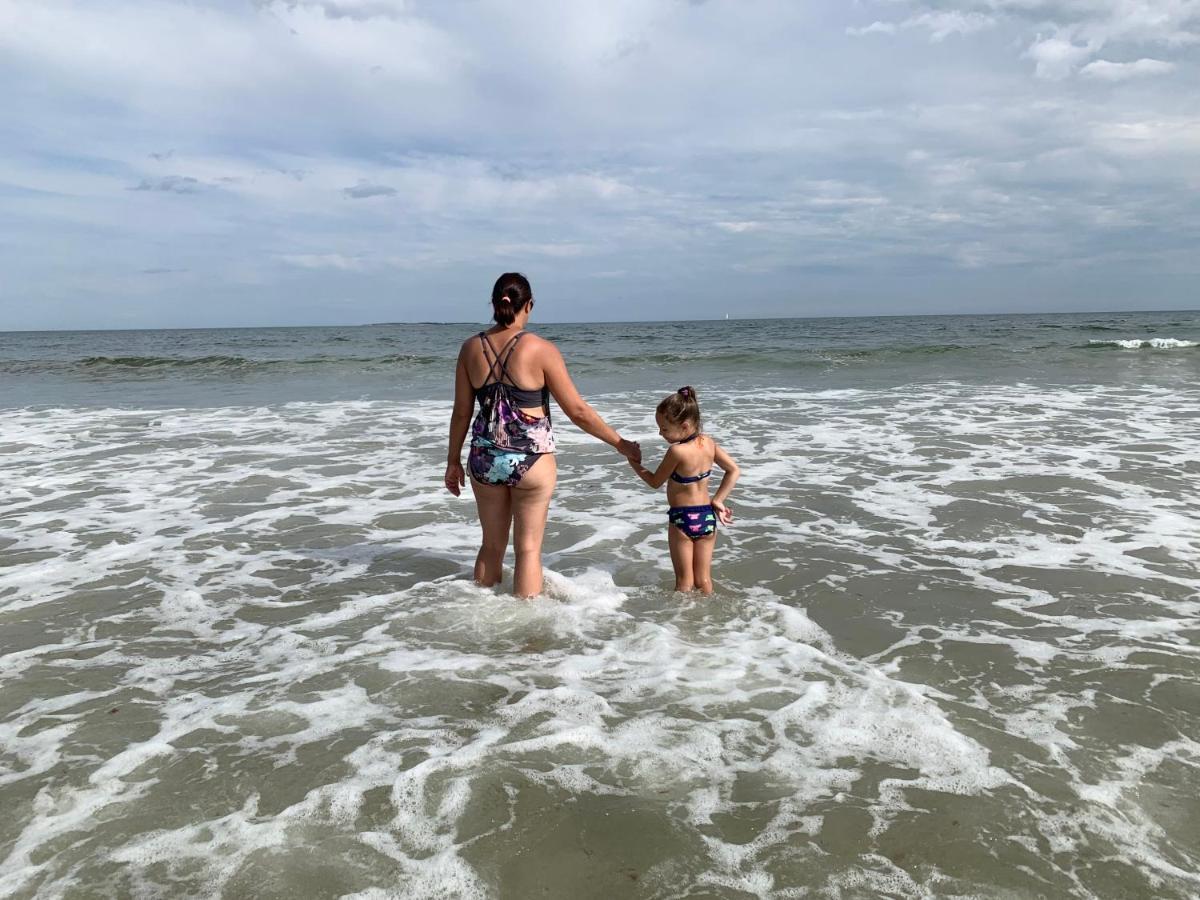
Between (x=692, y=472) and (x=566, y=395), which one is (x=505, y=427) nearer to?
(x=566, y=395)

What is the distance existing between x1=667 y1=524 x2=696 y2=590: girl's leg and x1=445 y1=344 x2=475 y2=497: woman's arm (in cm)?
128

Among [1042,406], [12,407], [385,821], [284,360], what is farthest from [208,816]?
[284,360]

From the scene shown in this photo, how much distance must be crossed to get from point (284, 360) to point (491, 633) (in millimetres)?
27264

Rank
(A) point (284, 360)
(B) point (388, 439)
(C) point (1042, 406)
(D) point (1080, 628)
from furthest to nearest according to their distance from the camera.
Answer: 1. (A) point (284, 360)
2. (C) point (1042, 406)
3. (B) point (388, 439)
4. (D) point (1080, 628)

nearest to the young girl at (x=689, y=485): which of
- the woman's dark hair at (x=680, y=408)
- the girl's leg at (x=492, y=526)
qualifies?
the woman's dark hair at (x=680, y=408)

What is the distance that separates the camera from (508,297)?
4.15 metres

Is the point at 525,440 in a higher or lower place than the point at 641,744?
higher

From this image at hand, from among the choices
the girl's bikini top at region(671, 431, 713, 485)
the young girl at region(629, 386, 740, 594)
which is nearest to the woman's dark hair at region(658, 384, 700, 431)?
the young girl at region(629, 386, 740, 594)

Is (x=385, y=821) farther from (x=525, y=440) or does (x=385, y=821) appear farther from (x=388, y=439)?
(x=388, y=439)

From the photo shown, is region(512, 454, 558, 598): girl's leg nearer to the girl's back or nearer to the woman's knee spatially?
the woman's knee

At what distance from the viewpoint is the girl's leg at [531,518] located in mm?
4453

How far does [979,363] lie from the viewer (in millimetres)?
22281

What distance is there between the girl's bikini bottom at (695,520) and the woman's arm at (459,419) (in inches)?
50.5

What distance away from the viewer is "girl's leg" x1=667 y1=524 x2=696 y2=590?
4691 millimetres
